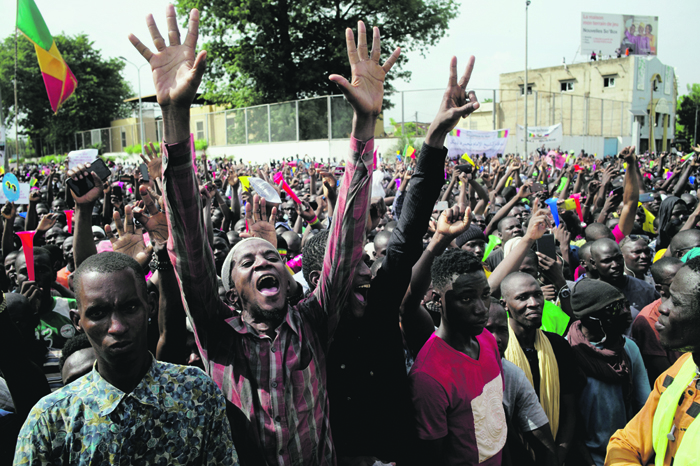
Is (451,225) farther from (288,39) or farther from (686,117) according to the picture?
(686,117)

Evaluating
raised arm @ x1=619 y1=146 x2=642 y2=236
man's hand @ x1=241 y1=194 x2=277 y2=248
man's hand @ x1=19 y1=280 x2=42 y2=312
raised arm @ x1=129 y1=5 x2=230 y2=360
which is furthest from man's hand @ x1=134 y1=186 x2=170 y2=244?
raised arm @ x1=619 y1=146 x2=642 y2=236

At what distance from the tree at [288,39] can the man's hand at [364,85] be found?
85.2 feet

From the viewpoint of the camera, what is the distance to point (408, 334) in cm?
263

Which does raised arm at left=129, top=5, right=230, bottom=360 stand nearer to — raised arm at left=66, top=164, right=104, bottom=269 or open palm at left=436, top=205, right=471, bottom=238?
open palm at left=436, top=205, right=471, bottom=238

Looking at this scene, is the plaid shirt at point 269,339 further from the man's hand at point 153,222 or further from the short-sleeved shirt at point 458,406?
the man's hand at point 153,222

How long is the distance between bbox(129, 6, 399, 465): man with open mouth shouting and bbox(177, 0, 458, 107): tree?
85.8 ft

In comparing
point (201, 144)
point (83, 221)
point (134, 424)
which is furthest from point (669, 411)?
point (201, 144)

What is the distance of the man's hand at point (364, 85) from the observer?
1.88 metres

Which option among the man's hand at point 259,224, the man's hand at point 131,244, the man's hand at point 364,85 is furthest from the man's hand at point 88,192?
the man's hand at point 364,85

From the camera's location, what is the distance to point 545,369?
278 cm

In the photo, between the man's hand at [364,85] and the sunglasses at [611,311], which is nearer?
the man's hand at [364,85]

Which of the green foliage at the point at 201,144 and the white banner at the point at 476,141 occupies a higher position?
the green foliage at the point at 201,144

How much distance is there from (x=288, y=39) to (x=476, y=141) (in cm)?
1621

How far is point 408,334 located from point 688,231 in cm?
322
